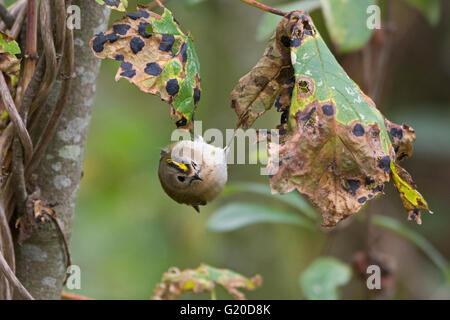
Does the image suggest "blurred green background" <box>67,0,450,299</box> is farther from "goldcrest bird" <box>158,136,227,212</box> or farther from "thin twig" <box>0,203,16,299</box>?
"thin twig" <box>0,203,16,299</box>

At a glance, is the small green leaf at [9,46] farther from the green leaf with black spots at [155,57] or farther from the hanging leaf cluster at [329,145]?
the hanging leaf cluster at [329,145]

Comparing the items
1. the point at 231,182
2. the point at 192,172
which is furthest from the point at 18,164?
the point at 231,182

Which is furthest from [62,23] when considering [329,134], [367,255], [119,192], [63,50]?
[119,192]

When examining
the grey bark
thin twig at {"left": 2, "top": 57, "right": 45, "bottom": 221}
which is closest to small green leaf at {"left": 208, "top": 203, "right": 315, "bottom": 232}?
the grey bark

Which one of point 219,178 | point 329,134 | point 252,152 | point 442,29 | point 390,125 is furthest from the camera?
point 442,29
